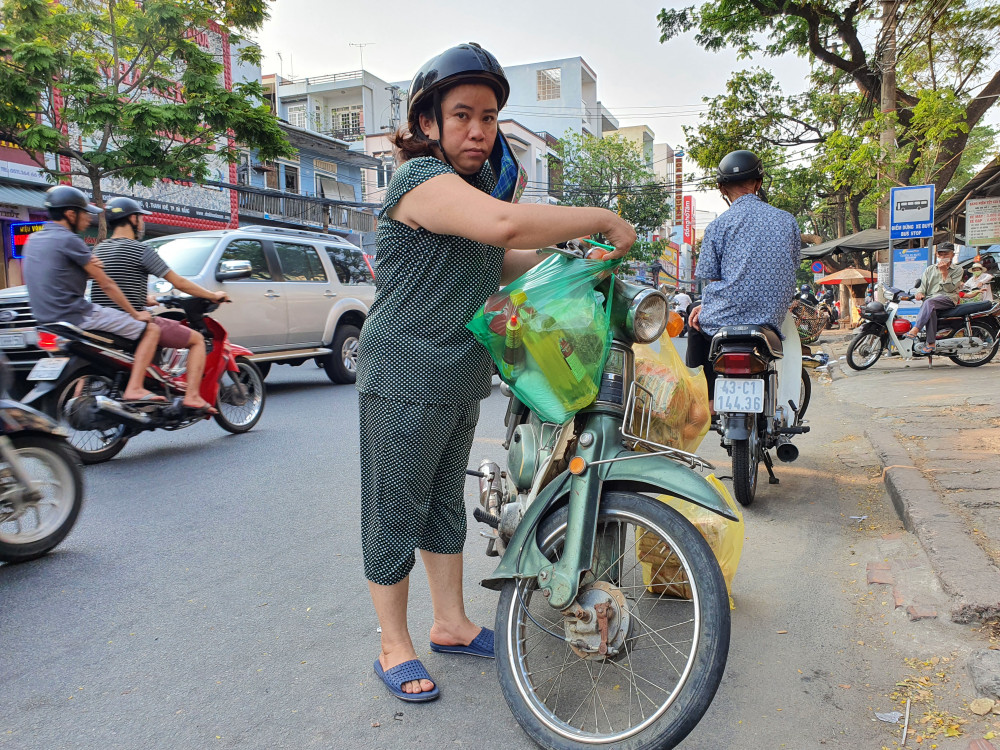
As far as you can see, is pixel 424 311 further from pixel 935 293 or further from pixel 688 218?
pixel 688 218

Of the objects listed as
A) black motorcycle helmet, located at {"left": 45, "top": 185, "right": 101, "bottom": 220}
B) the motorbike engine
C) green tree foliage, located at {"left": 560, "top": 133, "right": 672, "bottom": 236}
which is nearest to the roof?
black motorcycle helmet, located at {"left": 45, "top": 185, "right": 101, "bottom": 220}

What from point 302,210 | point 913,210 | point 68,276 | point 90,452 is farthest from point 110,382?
point 302,210

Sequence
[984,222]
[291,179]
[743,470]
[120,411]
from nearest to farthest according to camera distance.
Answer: [743,470], [120,411], [984,222], [291,179]

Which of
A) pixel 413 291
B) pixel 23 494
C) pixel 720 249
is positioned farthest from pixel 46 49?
pixel 413 291

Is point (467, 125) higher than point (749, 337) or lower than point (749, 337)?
higher

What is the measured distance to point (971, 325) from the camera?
10617 millimetres

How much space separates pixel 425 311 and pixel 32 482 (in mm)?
2357

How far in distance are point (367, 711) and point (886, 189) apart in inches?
589

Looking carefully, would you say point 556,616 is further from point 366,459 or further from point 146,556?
point 146,556

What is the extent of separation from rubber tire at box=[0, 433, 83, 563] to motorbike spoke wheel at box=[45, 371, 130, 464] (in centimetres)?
177

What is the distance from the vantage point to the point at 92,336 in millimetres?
5133

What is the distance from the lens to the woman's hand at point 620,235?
1.87 metres

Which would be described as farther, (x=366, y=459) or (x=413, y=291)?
(x=366, y=459)

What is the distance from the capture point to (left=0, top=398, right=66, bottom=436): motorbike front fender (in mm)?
3287
